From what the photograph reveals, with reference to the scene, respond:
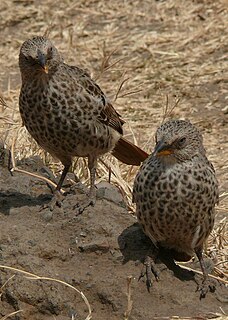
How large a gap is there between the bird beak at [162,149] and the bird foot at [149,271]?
58 centimetres

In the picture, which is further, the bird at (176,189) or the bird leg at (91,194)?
the bird leg at (91,194)

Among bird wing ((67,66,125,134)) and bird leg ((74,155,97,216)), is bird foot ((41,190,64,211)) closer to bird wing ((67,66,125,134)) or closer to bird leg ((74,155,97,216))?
bird leg ((74,155,97,216))

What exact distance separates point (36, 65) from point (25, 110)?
0.27m

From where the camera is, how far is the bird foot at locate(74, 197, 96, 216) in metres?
5.54

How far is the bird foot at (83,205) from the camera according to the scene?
18.2 feet

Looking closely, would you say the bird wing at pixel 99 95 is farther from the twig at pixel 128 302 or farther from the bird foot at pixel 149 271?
the twig at pixel 128 302

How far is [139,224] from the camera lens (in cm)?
537

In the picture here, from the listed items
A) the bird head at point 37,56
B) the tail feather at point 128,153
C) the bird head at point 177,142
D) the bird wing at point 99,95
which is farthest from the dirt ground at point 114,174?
the bird head at point 37,56

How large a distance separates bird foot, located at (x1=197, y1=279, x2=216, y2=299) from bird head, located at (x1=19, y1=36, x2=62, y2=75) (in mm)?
1405

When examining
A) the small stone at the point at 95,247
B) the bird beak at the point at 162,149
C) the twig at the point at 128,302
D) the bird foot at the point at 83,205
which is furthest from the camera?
the bird foot at the point at 83,205

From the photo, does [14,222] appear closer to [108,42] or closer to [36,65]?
[36,65]

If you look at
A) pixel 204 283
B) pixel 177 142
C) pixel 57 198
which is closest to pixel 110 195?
pixel 57 198

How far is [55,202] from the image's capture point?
570 cm

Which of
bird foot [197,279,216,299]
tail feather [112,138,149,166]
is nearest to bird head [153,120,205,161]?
bird foot [197,279,216,299]
